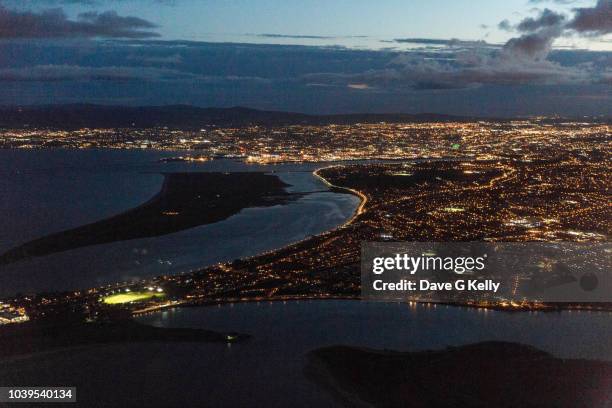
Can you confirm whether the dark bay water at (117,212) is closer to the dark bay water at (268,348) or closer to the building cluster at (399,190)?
the building cluster at (399,190)

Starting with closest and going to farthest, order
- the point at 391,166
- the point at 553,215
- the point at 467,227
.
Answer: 1. the point at 467,227
2. the point at 553,215
3. the point at 391,166

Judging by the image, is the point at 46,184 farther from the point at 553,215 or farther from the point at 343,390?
the point at 343,390

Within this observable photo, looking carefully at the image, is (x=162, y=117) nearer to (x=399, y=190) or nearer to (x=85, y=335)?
(x=399, y=190)

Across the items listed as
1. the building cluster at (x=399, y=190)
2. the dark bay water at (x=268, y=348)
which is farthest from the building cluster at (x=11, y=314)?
the dark bay water at (x=268, y=348)

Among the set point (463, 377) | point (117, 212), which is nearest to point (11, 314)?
point (463, 377)

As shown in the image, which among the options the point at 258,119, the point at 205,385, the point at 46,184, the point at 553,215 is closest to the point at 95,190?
the point at 46,184

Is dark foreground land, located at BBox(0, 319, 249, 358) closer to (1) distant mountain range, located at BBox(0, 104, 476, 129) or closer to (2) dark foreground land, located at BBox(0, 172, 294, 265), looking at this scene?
(2) dark foreground land, located at BBox(0, 172, 294, 265)
